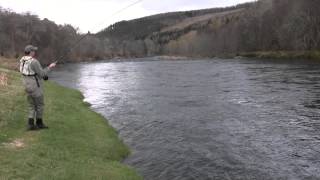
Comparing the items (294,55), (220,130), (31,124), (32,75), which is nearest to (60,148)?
(31,124)

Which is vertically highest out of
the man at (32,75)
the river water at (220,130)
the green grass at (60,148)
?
the man at (32,75)

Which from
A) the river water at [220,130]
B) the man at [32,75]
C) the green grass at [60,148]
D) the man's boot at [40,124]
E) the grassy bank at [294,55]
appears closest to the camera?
the green grass at [60,148]

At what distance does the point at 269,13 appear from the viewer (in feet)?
Result: 342

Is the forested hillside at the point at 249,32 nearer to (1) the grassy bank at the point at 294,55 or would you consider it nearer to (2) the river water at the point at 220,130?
(1) the grassy bank at the point at 294,55

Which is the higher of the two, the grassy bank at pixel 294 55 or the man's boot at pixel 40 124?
the man's boot at pixel 40 124

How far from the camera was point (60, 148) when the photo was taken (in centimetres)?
1270

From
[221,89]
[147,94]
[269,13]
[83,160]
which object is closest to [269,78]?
[221,89]

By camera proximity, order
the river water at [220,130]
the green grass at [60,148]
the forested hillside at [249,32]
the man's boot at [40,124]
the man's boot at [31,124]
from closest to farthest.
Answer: the green grass at [60,148], the river water at [220,130], the man's boot at [31,124], the man's boot at [40,124], the forested hillside at [249,32]

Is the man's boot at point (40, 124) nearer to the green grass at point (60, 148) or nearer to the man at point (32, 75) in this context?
the green grass at point (60, 148)

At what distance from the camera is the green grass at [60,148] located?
10.5 metres

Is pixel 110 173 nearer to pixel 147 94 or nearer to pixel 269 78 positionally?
pixel 147 94

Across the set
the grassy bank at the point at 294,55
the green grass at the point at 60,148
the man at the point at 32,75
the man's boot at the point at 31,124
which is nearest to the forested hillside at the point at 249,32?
the grassy bank at the point at 294,55

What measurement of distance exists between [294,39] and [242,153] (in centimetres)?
7849

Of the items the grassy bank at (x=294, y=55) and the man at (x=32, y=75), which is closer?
the man at (x=32, y=75)
